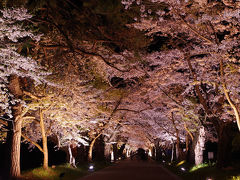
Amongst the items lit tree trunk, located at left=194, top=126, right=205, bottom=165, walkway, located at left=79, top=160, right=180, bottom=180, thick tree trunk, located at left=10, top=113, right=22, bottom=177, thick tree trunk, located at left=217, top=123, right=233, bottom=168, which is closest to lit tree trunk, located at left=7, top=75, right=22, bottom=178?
thick tree trunk, located at left=10, top=113, right=22, bottom=177

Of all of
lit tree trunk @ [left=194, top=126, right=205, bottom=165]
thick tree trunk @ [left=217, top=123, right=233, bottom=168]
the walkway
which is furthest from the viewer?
lit tree trunk @ [left=194, top=126, right=205, bottom=165]

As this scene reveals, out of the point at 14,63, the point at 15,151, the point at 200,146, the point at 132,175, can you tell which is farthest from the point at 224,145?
the point at 14,63

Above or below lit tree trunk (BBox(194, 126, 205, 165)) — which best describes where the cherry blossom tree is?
above

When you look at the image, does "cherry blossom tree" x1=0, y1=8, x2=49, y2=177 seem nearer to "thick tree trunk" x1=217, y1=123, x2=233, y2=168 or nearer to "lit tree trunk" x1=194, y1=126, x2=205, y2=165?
"thick tree trunk" x1=217, y1=123, x2=233, y2=168

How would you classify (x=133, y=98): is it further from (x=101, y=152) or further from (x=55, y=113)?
(x=55, y=113)

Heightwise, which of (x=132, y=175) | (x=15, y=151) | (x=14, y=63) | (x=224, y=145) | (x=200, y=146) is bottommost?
(x=132, y=175)

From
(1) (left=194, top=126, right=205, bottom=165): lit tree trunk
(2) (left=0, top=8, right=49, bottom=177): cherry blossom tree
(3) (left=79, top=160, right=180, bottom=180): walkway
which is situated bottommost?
(3) (left=79, top=160, right=180, bottom=180): walkway

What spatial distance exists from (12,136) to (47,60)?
155 inches

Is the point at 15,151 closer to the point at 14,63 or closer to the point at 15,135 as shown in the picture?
the point at 15,135

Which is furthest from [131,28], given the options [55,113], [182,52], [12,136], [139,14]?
[12,136]

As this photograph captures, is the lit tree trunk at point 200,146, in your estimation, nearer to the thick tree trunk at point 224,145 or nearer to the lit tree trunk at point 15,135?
the thick tree trunk at point 224,145

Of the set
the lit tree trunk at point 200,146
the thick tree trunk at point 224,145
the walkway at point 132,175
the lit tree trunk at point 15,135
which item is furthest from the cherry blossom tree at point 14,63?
the lit tree trunk at point 200,146

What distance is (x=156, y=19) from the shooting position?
14.9 meters

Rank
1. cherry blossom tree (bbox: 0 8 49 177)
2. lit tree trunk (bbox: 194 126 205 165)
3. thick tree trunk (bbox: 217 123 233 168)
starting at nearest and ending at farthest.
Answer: cherry blossom tree (bbox: 0 8 49 177) → thick tree trunk (bbox: 217 123 233 168) → lit tree trunk (bbox: 194 126 205 165)
